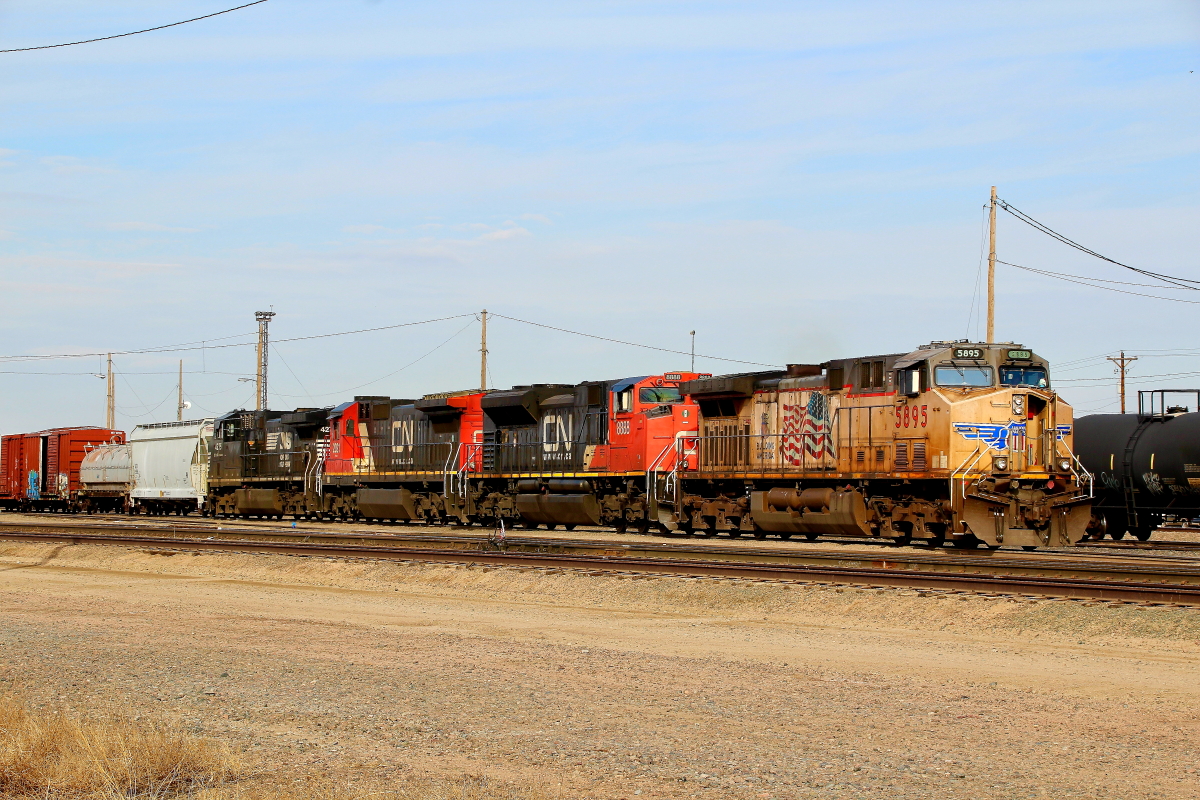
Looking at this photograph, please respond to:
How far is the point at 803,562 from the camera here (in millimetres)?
18734

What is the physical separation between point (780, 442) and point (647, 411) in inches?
154

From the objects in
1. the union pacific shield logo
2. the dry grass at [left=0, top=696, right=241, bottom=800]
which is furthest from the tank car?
the dry grass at [left=0, top=696, right=241, bottom=800]

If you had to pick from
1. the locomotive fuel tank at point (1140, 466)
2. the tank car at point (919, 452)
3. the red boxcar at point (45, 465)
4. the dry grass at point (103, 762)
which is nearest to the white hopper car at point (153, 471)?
the red boxcar at point (45, 465)

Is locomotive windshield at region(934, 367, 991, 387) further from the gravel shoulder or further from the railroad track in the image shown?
the gravel shoulder

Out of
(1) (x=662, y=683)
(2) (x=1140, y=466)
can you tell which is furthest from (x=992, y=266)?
(1) (x=662, y=683)

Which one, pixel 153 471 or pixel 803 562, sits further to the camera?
pixel 153 471

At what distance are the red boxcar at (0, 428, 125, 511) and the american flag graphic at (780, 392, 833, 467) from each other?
3503 centimetres

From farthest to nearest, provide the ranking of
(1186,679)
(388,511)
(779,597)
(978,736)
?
1. (388,511)
2. (779,597)
3. (1186,679)
4. (978,736)

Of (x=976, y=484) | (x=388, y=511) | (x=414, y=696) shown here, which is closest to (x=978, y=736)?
(x=414, y=696)

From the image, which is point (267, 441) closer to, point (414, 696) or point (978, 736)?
point (414, 696)

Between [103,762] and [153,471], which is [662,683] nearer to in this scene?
[103,762]

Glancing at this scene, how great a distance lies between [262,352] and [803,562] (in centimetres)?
4592

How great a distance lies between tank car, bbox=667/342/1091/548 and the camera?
20531 mm

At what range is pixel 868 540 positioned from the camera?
1029 inches
